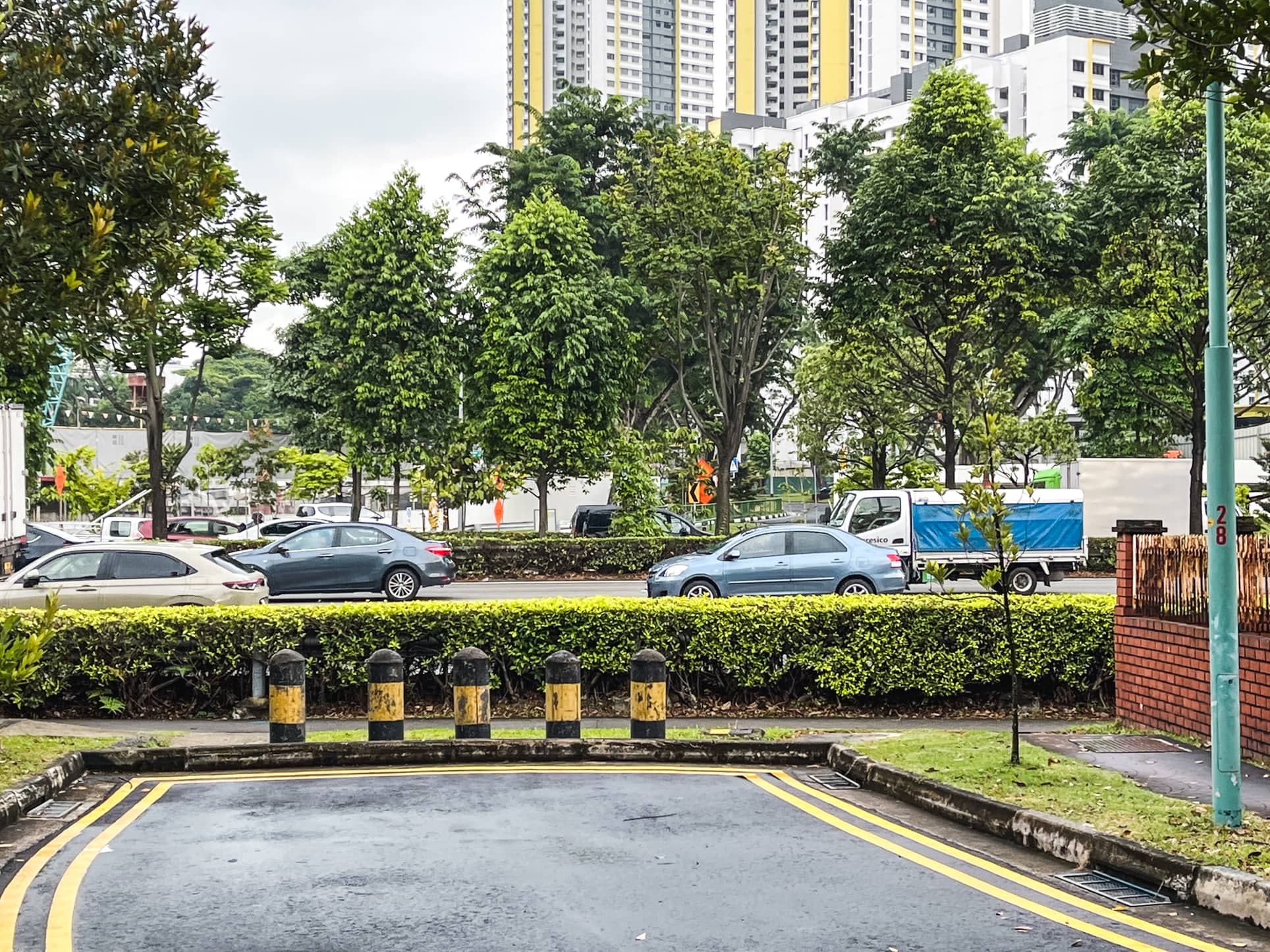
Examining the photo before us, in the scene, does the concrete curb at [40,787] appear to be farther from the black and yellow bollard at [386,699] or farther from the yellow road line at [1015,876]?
the yellow road line at [1015,876]

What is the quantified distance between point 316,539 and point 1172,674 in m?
17.4

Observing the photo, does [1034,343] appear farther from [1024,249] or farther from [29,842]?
[29,842]

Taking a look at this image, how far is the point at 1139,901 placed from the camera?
6938 mm

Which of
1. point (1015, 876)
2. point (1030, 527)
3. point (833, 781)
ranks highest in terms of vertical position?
point (1030, 527)

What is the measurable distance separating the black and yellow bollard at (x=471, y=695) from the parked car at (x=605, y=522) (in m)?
25.8

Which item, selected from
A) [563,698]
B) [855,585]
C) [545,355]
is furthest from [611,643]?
[545,355]

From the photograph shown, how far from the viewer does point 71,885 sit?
23.7 feet

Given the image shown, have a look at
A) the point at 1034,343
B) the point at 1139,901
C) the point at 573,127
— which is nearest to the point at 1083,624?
the point at 1139,901

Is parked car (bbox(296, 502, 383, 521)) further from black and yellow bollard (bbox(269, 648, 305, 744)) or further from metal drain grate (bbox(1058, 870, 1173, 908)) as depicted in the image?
metal drain grate (bbox(1058, 870, 1173, 908))

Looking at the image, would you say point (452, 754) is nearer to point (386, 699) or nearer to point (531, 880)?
point (386, 699)

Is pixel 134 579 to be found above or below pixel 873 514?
below

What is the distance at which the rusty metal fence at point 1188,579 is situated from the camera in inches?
410

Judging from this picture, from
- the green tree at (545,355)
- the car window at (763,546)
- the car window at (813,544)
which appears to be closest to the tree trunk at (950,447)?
the green tree at (545,355)

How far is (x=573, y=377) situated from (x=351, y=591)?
12.6 meters
